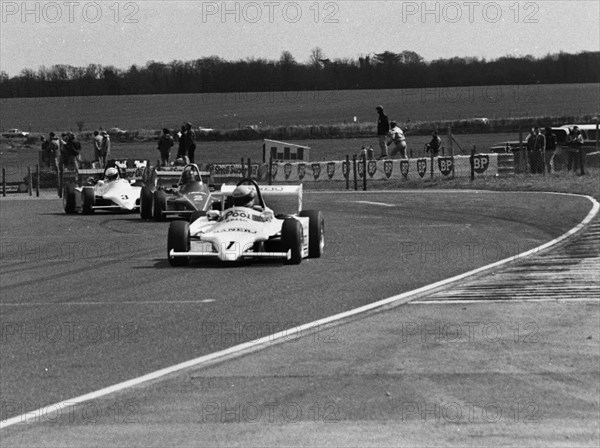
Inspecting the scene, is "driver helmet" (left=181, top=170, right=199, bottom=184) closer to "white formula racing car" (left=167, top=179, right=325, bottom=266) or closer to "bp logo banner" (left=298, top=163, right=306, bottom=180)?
"white formula racing car" (left=167, top=179, right=325, bottom=266)

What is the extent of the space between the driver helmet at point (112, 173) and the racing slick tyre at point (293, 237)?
33.0 feet

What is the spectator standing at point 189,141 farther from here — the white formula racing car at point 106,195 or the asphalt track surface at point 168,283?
the asphalt track surface at point 168,283

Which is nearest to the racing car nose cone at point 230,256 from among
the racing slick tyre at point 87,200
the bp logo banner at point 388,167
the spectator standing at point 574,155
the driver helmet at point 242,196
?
the driver helmet at point 242,196

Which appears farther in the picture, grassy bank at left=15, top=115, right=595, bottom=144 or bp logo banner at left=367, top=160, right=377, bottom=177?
grassy bank at left=15, top=115, right=595, bottom=144

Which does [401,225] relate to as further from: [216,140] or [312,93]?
[312,93]

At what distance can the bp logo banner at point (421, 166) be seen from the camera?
108 ft

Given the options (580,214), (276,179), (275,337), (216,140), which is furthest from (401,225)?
(216,140)

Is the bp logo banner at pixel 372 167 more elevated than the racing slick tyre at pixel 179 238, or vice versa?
the bp logo banner at pixel 372 167

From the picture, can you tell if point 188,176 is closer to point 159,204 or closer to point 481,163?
point 159,204

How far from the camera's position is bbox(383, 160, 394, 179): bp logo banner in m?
33.4

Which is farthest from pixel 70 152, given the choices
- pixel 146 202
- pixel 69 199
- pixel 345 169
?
pixel 146 202

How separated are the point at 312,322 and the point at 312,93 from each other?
76.0 m

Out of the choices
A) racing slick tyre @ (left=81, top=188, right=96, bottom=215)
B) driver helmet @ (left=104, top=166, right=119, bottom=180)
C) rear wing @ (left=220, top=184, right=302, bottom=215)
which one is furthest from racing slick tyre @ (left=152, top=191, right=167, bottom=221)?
rear wing @ (left=220, top=184, right=302, bottom=215)

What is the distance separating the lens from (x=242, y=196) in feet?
53.1
